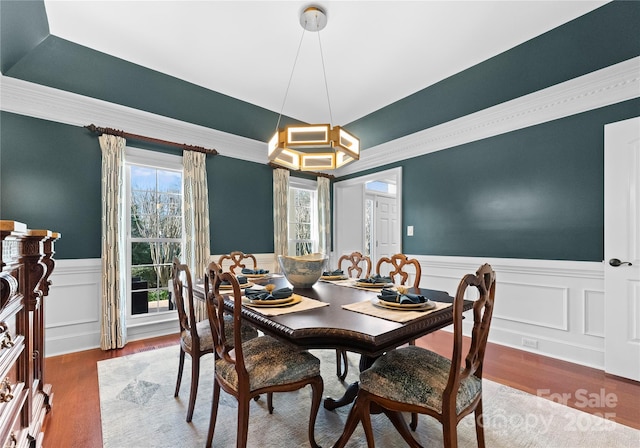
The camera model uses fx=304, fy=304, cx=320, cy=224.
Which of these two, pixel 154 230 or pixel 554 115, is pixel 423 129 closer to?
pixel 554 115

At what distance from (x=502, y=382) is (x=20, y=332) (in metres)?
3.15

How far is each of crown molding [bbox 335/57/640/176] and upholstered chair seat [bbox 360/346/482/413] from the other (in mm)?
2810

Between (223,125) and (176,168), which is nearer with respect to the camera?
(176,168)

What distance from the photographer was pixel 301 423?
1.89 m

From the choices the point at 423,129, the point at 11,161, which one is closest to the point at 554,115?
the point at 423,129

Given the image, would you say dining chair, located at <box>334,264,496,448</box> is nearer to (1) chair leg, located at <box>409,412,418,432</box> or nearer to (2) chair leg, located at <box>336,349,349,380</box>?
(1) chair leg, located at <box>409,412,418,432</box>

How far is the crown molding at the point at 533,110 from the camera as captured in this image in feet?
8.58

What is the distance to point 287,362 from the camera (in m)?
1.59

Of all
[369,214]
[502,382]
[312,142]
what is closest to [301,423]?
[502,382]

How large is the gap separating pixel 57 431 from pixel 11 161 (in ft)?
8.27

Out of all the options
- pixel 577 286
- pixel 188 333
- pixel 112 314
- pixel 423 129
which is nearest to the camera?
pixel 188 333

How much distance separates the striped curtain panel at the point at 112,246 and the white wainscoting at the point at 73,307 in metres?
0.15

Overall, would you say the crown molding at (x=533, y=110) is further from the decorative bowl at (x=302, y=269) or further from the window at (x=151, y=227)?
the window at (x=151, y=227)

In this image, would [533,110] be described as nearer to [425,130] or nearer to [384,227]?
[425,130]
